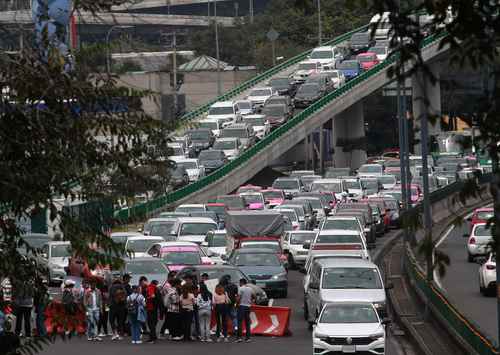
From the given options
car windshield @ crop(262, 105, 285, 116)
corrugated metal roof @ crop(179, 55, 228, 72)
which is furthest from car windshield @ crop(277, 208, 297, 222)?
corrugated metal roof @ crop(179, 55, 228, 72)

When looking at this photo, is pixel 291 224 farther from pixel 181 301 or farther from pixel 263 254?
pixel 181 301

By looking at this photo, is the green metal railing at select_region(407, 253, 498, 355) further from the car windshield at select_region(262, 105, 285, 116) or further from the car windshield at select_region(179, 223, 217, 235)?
the car windshield at select_region(262, 105, 285, 116)

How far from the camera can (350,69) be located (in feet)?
299

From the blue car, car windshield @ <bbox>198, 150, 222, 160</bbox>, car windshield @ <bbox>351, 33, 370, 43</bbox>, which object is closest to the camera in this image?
car windshield @ <bbox>198, 150, 222, 160</bbox>

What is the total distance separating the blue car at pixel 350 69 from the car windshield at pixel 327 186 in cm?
2270

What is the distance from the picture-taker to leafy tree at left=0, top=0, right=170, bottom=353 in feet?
38.0

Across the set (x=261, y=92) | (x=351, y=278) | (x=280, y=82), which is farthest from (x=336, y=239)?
(x=280, y=82)

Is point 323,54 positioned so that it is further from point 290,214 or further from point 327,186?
point 290,214

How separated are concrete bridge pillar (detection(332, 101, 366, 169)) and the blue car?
9.03 metres

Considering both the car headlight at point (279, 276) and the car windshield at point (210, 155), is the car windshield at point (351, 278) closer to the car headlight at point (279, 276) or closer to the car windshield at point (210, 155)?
the car headlight at point (279, 276)

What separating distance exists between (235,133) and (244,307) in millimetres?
49232

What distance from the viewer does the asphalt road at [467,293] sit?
30969 millimetres

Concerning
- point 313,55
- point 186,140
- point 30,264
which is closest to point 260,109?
point 186,140

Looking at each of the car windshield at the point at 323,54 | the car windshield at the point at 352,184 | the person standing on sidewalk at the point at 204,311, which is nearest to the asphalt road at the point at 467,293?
the person standing on sidewalk at the point at 204,311
